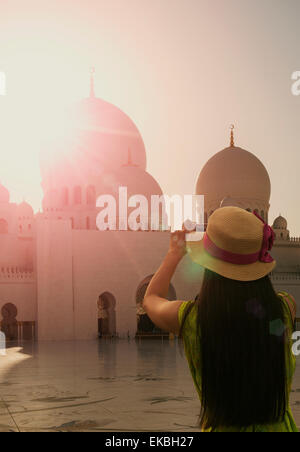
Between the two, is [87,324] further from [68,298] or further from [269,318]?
[269,318]

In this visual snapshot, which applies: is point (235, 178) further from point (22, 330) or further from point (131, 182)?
point (22, 330)

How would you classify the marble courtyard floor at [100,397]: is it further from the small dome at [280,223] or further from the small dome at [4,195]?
the small dome at [280,223]

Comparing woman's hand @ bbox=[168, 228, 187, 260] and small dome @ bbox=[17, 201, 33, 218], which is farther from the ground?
small dome @ bbox=[17, 201, 33, 218]

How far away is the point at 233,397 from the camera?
1.57 meters

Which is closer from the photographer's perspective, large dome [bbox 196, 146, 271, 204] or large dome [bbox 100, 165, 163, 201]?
large dome [bbox 100, 165, 163, 201]

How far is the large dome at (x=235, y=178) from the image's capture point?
28.8 meters

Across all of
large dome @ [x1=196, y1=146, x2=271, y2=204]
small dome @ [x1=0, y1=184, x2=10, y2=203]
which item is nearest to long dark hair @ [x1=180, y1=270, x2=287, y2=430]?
large dome @ [x1=196, y1=146, x2=271, y2=204]

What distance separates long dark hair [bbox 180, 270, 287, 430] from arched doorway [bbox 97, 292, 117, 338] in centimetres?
2019

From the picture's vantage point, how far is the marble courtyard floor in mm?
4816

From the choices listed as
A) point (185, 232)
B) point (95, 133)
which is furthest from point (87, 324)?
point (185, 232)

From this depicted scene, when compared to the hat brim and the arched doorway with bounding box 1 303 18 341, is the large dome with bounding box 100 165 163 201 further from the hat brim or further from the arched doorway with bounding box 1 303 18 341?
the hat brim

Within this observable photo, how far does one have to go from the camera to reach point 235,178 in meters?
Result: 28.8

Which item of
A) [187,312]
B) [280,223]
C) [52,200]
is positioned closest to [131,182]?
[52,200]

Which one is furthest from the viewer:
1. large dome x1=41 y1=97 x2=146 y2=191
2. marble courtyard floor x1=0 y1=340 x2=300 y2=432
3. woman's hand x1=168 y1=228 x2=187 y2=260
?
large dome x1=41 y1=97 x2=146 y2=191
